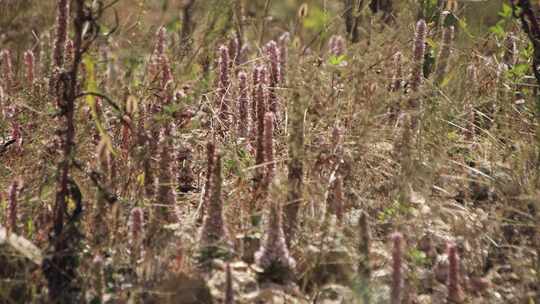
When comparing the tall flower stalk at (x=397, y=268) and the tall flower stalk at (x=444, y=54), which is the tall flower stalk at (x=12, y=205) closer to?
the tall flower stalk at (x=397, y=268)

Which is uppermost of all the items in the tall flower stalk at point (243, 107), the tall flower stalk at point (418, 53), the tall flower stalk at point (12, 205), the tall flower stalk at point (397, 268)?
the tall flower stalk at point (418, 53)

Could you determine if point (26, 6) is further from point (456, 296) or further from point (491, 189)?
point (456, 296)

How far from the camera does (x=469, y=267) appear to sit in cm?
200

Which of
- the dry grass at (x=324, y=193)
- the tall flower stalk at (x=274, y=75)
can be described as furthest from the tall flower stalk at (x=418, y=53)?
the tall flower stalk at (x=274, y=75)

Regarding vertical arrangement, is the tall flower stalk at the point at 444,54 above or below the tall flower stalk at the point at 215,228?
above

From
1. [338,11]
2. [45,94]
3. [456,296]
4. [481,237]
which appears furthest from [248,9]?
[456,296]

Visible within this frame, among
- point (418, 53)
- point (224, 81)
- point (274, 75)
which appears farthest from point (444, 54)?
point (224, 81)

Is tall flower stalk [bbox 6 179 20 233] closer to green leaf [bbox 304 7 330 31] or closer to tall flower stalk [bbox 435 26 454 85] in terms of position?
green leaf [bbox 304 7 330 31]

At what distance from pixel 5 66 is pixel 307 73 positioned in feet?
5.97

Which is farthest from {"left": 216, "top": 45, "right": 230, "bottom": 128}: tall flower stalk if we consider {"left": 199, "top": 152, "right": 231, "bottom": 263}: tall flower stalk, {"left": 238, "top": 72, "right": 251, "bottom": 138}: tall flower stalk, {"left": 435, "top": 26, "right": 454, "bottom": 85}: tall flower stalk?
{"left": 199, "top": 152, "right": 231, "bottom": 263}: tall flower stalk

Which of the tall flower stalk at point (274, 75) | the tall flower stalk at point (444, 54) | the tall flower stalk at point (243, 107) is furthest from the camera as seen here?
the tall flower stalk at point (444, 54)

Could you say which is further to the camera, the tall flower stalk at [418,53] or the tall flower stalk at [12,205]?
the tall flower stalk at [418,53]

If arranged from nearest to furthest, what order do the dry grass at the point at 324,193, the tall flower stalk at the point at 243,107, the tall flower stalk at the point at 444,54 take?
1. the dry grass at the point at 324,193
2. the tall flower stalk at the point at 243,107
3. the tall flower stalk at the point at 444,54

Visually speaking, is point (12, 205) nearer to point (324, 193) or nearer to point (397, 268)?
point (324, 193)
